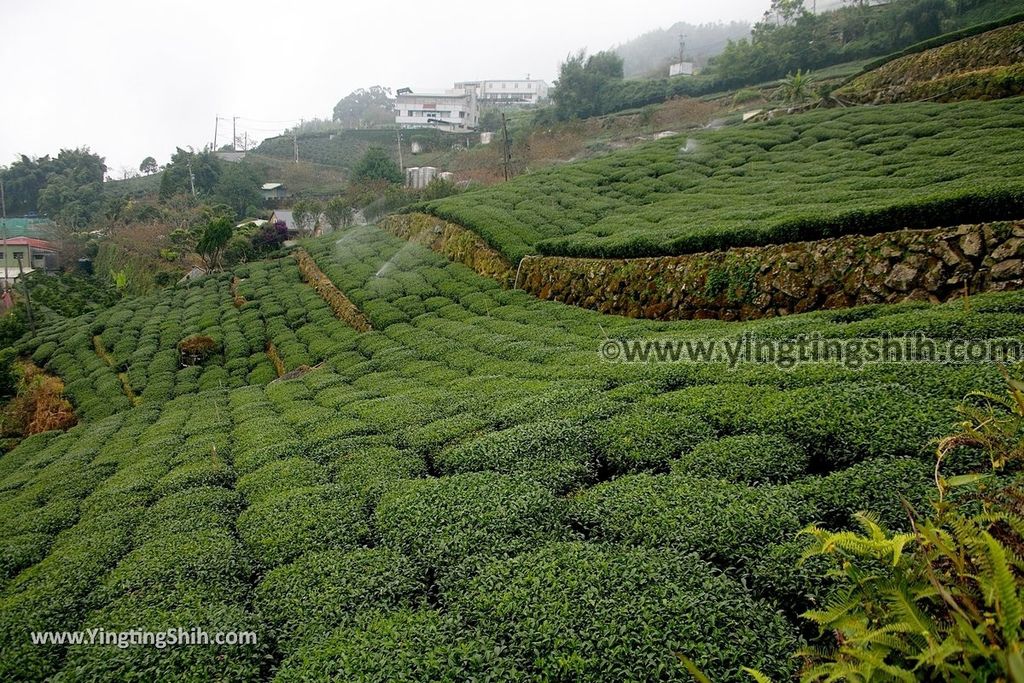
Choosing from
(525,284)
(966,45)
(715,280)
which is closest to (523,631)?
(715,280)

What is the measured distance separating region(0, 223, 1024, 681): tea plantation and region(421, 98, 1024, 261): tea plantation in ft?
7.68

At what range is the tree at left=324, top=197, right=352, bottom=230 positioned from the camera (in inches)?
1588

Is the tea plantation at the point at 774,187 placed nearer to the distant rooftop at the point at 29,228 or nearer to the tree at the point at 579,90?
the tree at the point at 579,90

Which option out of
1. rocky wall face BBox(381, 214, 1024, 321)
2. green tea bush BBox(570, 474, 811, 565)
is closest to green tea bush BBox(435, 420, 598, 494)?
green tea bush BBox(570, 474, 811, 565)

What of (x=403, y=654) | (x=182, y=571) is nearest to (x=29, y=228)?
(x=182, y=571)

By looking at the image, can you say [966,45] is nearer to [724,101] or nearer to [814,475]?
[724,101]

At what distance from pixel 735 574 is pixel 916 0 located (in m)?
48.7

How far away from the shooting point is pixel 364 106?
134625 millimetres

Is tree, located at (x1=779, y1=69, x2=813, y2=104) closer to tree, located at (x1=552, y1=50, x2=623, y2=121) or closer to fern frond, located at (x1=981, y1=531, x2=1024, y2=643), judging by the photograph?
tree, located at (x1=552, y1=50, x2=623, y2=121)

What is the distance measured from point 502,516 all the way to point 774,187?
1485 centimetres

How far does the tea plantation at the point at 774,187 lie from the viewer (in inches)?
382

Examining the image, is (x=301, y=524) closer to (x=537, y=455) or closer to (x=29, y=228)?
(x=537, y=455)

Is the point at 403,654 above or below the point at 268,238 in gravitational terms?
below

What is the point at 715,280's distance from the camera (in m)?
10.9
